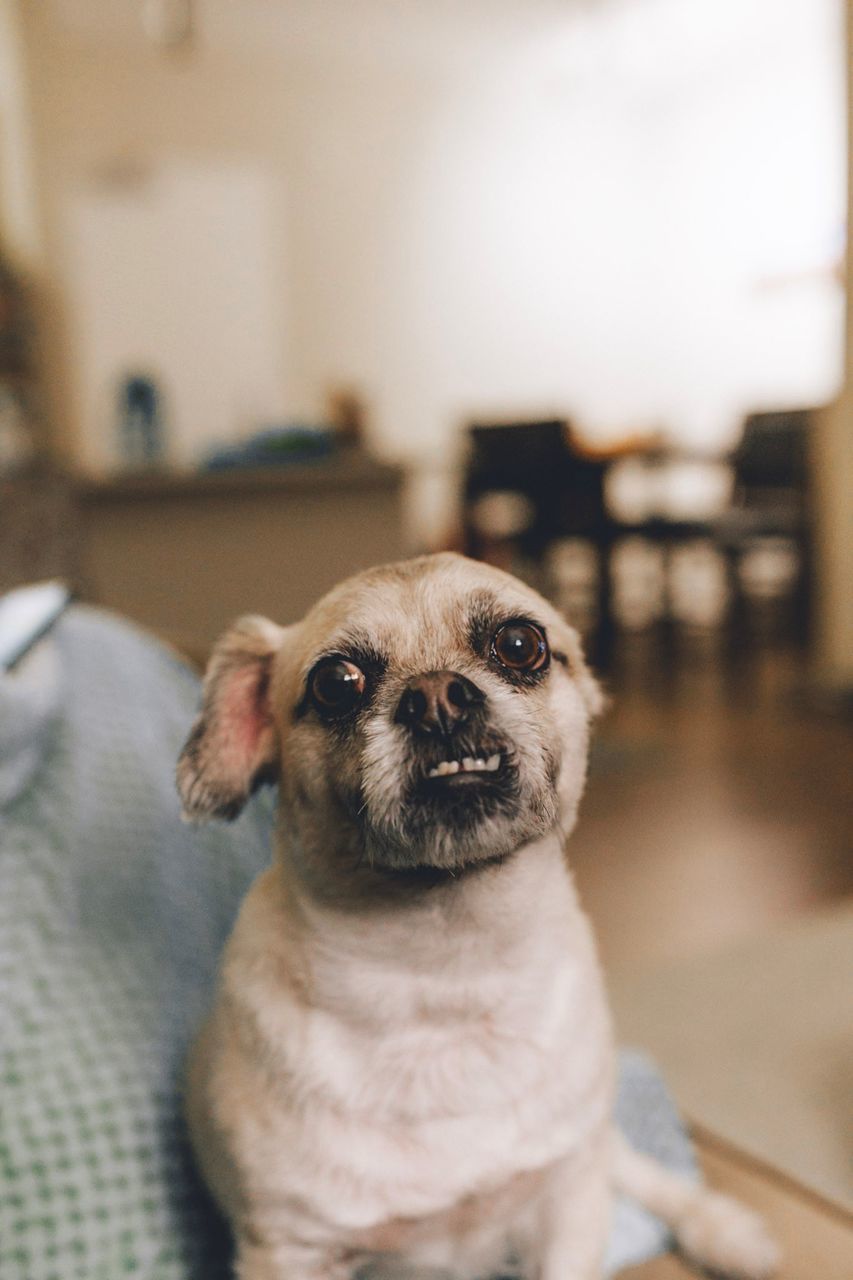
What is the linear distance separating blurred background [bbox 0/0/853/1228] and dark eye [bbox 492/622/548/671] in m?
2.10

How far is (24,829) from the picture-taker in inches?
39.3

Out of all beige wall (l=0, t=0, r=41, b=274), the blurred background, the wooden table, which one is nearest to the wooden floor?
the blurred background

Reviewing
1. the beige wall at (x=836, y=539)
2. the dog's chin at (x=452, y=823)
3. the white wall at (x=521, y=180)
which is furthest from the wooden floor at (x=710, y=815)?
the white wall at (x=521, y=180)

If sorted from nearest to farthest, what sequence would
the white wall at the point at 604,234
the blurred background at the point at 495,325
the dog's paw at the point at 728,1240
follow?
the dog's paw at the point at 728,1240
the blurred background at the point at 495,325
the white wall at the point at 604,234

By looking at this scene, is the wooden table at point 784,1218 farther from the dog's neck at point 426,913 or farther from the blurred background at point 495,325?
the blurred background at point 495,325

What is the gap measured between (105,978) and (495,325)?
745 centimetres

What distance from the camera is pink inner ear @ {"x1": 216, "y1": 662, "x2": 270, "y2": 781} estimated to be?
0.81 m

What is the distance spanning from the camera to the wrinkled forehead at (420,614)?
781 millimetres

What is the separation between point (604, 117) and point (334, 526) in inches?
246

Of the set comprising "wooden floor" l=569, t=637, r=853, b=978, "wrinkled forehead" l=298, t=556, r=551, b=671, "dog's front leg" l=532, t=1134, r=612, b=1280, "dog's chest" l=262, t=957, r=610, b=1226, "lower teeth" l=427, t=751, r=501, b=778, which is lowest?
"wooden floor" l=569, t=637, r=853, b=978

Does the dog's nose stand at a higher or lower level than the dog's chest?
higher

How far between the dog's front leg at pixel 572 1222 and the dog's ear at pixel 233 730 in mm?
382

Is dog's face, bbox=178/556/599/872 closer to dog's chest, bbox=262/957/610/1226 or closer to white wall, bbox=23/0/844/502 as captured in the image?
dog's chest, bbox=262/957/610/1226

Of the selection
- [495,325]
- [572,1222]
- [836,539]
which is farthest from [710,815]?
[495,325]
